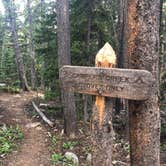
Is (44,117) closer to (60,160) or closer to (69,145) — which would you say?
(69,145)

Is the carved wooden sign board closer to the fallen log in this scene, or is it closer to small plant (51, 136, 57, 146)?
small plant (51, 136, 57, 146)

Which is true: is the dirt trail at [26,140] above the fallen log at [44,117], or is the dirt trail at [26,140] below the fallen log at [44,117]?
below

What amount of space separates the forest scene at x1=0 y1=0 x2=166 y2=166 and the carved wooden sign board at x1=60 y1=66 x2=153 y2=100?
11 millimetres

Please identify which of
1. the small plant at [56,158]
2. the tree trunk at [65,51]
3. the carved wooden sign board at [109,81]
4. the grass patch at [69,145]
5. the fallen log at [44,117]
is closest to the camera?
the carved wooden sign board at [109,81]

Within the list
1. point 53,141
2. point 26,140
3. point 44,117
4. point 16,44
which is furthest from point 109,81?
point 16,44

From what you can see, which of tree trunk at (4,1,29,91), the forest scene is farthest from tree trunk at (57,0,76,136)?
Result: tree trunk at (4,1,29,91)

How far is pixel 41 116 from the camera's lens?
14.1 meters

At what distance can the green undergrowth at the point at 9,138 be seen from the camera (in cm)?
1016

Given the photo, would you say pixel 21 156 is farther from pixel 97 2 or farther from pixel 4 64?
pixel 4 64

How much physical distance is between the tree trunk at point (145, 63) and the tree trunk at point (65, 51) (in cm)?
727

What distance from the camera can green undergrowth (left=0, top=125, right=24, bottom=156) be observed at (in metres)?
10.2

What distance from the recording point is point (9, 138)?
444 inches

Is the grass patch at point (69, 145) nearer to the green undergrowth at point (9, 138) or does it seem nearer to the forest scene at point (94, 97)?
the forest scene at point (94, 97)

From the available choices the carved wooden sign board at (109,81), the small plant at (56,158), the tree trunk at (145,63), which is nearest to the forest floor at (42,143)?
the small plant at (56,158)
